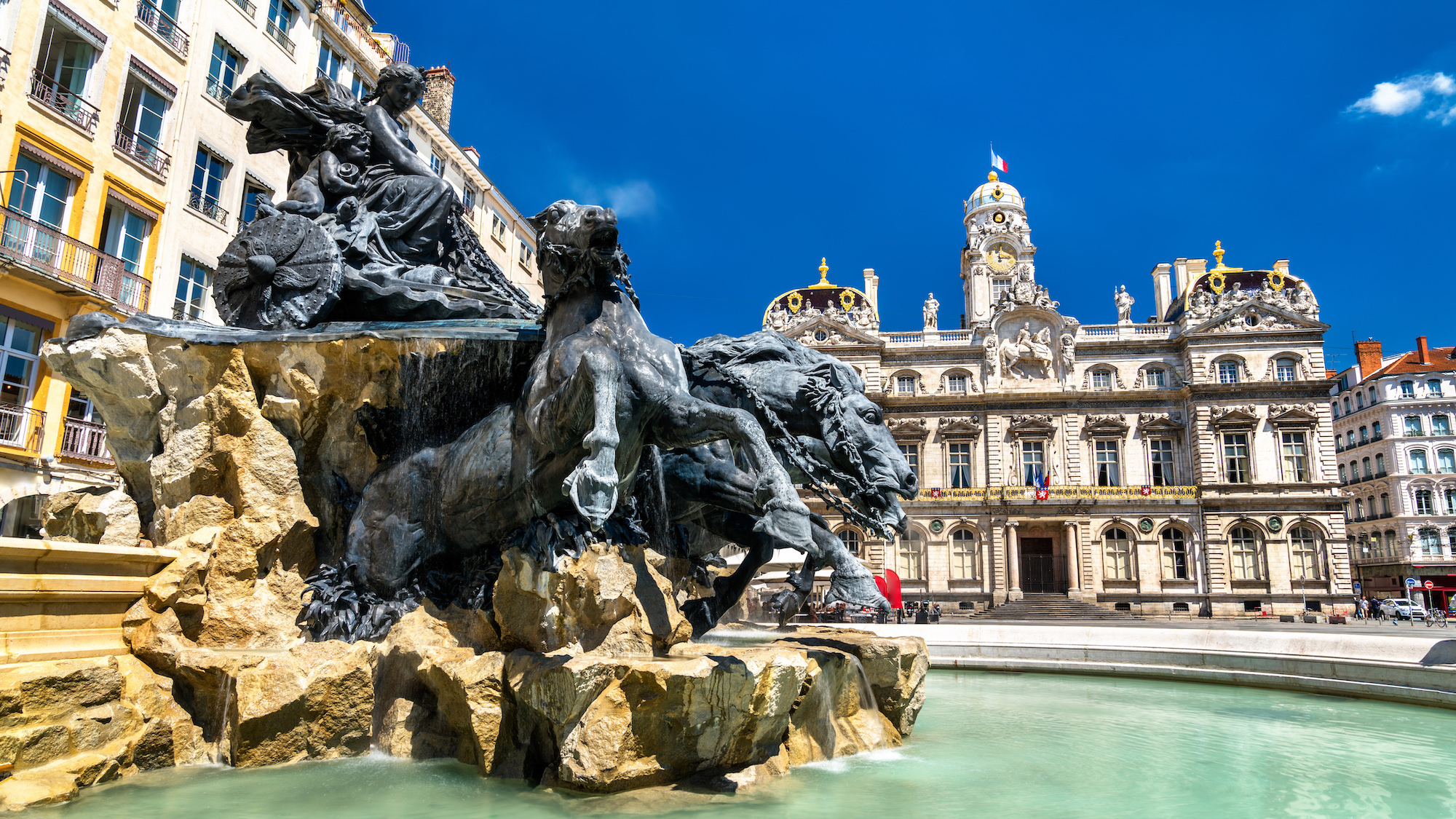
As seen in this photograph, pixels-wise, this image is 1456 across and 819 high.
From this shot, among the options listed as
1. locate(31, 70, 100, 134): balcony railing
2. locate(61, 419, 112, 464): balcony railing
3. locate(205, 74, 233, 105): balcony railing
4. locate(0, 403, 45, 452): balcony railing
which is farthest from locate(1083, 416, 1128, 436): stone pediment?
locate(0, 403, 45, 452): balcony railing

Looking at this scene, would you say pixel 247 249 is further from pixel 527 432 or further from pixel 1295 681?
pixel 1295 681

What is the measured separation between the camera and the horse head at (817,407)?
20.8ft

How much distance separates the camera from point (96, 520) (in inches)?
254

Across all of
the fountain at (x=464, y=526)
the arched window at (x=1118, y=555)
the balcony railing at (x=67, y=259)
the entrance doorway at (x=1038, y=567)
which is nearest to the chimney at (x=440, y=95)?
the balcony railing at (x=67, y=259)

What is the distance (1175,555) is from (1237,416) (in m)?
7.38

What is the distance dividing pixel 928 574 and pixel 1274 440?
58.1 feet

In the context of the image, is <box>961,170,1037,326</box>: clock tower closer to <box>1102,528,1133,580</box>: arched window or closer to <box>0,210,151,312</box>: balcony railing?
<box>1102,528,1133,580</box>: arched window

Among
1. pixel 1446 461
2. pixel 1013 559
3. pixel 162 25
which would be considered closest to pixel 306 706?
pixel 162 25

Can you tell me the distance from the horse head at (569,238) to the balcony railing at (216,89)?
1925cm

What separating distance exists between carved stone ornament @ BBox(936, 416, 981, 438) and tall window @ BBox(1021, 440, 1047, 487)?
2416mm

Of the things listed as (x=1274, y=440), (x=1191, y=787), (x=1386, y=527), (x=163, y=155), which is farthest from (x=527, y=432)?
(x=1386, y=527)

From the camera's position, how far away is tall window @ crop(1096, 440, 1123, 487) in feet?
144

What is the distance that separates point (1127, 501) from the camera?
139 ft

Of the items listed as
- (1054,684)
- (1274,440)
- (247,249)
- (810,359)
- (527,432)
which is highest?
(1274,440)
